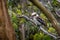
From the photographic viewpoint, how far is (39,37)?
5.26 ft

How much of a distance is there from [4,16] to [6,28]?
68mm

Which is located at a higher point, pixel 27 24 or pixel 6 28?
pixel 6 28

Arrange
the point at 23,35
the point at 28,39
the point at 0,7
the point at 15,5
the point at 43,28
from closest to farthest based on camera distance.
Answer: the point at 0,7
the point at 43,28
the point at 23,35
the point at 28,39
the point at 15,5

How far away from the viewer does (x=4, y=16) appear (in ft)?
2.72

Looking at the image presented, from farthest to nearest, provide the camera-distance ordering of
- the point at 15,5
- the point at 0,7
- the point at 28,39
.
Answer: the point at 15,5, the point at 28,39, the point at 0,7

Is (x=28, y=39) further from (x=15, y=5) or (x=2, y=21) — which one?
(x=2, y=21)

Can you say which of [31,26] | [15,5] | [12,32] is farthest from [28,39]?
[12,32]

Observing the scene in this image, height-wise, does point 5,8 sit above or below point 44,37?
above

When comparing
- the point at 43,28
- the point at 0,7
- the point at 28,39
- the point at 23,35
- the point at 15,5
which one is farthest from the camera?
the point at 15,5

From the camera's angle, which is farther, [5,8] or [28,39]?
[28,39]

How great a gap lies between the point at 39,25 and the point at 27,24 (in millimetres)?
186

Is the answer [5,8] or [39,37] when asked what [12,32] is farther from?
[39,37]

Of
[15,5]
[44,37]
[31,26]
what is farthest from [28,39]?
[15,5]

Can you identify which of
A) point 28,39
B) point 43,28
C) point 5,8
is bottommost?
point 28,39
